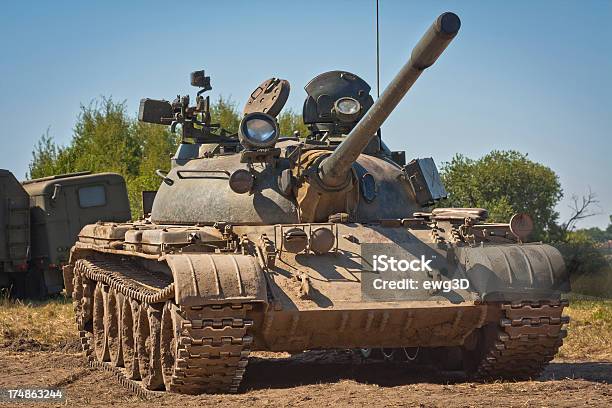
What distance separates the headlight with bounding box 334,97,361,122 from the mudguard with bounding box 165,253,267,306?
3.58 metres

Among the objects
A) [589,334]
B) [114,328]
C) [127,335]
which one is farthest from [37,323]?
[589,334]

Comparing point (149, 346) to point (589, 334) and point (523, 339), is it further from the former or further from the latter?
point (589, 334)

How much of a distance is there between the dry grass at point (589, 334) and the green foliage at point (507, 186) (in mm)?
14690

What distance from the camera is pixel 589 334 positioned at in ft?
55.4

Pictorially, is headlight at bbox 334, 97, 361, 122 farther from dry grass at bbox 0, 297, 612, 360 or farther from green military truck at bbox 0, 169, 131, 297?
green military truck at bbox 0, 169, 131, 297

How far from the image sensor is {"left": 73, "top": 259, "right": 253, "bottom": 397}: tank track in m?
10.4

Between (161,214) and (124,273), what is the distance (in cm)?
106

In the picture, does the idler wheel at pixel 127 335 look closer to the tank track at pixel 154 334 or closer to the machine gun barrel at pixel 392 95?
the tank track at pixel 154 334

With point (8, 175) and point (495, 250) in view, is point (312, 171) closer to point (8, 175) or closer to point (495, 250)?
point (495, 250)

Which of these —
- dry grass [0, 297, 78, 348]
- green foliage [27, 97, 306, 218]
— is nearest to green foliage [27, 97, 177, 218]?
green foliage [27, 97, 306, 218]

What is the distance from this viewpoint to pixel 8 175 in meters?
25.5

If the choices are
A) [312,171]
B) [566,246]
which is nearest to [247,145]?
[312,171]

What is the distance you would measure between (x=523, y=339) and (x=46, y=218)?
54.8ft

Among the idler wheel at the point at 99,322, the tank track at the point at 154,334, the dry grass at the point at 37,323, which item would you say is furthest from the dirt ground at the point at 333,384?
the dry grass at the point at 37,323
